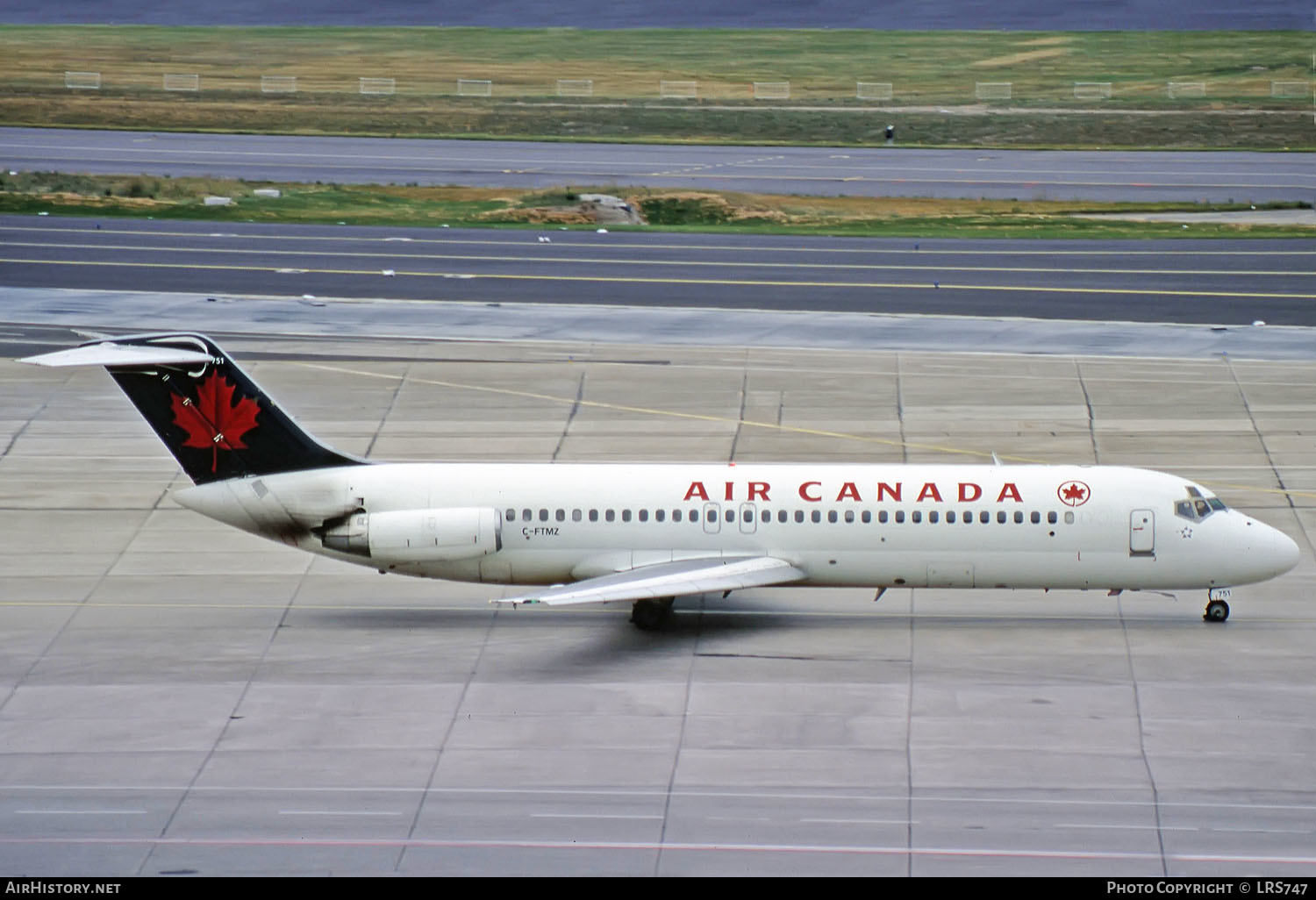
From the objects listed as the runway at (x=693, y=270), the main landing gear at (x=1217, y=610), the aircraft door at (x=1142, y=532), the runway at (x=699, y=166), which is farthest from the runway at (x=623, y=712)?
the runway at (x=699, y=166)

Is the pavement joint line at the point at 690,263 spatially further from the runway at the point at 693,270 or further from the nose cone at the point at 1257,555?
the nose cone at the point at 1257,555

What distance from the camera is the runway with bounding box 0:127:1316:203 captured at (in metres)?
79.6

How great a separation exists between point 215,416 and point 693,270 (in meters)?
34.8

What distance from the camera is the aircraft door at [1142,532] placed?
33.1 m

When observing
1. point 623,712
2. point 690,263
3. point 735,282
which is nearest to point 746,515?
point 623,712

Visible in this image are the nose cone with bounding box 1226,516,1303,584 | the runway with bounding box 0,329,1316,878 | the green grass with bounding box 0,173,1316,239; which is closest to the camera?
the runway with bounding box 0,329,1316,878

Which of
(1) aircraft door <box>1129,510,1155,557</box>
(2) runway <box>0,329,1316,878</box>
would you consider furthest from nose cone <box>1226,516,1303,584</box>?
(1) aircraft door <box>1129,510,1155,557</box>

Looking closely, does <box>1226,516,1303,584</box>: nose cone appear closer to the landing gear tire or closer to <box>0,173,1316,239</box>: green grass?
the landing gear tire

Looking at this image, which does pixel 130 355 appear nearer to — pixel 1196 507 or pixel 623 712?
pixel 623 712

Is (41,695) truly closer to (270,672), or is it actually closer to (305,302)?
(270,672)

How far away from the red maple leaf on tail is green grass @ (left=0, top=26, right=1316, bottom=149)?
61101mm

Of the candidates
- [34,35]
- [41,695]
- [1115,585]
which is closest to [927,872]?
[1115,585]

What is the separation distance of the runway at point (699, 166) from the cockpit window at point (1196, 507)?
151 feet

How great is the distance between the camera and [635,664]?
31844 millimetres
